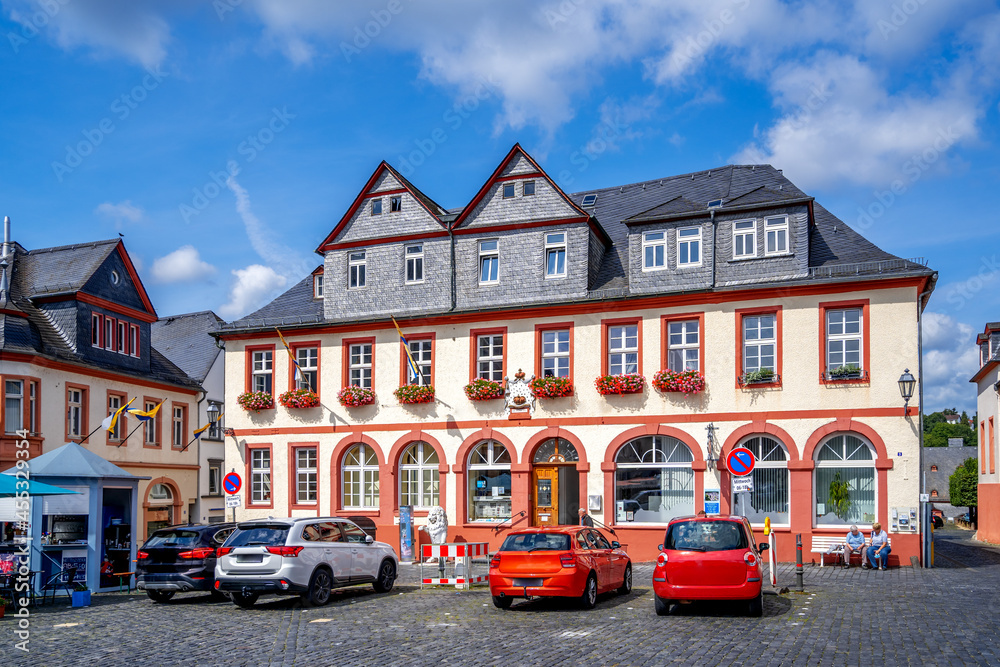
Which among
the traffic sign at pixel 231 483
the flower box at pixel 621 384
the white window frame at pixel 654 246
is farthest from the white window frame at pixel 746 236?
the traffic sign at pixel 231 483

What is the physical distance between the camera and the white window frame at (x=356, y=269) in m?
30.8

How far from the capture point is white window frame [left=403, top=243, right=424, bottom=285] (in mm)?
30000

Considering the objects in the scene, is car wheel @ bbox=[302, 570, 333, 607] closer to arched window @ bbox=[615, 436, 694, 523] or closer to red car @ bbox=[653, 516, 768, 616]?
red car @ bbox=[653, 516, 768, 616]

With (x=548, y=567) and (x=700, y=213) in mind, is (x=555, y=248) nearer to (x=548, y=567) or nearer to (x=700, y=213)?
(x=700, y=213)

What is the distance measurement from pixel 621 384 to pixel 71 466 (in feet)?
45.6

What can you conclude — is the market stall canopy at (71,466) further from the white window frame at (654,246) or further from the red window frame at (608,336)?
the white window frame at (654,246)

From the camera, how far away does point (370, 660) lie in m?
11.5

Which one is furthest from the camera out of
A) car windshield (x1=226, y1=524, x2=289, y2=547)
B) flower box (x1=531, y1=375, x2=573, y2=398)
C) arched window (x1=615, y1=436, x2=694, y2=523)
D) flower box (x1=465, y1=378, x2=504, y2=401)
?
flower box (x1=465, y1=378, x2=504, y2=401)

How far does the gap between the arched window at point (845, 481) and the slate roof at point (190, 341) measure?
3026cm

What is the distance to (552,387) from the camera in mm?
27156

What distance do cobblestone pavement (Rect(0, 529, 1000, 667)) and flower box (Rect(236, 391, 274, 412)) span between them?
40.7 feet

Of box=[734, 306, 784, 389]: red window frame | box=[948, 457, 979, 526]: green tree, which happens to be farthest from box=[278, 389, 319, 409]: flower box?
box=[948, 457, 979, 526]: green tree

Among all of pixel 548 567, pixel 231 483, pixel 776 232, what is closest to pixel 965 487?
pixel 776 232

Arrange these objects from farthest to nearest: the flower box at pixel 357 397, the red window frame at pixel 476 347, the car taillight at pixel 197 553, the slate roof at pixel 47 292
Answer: the slate roof at pixel 47 292, the flower box at pixel 357 397, the red window frame at pixel 476 347, the car taillight at pixel 197 553
